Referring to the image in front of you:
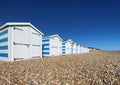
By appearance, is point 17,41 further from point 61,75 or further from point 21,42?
point 61,75

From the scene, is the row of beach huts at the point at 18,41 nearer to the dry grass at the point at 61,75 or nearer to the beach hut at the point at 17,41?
the beach hut at the point at 17,41

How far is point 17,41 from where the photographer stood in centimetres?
1363

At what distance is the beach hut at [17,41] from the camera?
1290 cm

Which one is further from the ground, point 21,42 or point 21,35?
point 21,35

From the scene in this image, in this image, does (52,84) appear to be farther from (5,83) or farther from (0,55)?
(0,55)

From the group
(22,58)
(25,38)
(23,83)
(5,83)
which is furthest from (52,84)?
(25,38)

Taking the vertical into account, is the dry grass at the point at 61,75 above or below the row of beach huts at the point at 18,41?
below

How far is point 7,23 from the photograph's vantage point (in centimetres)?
1308

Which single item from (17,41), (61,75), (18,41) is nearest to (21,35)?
(18,41)

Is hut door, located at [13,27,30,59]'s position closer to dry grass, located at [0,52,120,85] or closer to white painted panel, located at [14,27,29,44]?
white painted panel, located at [14,27,29,44]

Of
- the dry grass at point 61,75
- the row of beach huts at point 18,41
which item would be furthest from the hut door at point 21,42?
the dry grass at point 61,75

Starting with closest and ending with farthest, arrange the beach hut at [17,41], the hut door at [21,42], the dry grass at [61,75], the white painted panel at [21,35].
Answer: the dry grass at [61,75]
the beach hut at [17,41]
the hut door at [21,42]
the white painted panel at [21,35]

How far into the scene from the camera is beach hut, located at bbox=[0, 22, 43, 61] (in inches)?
508

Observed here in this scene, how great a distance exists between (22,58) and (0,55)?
7.77ft
